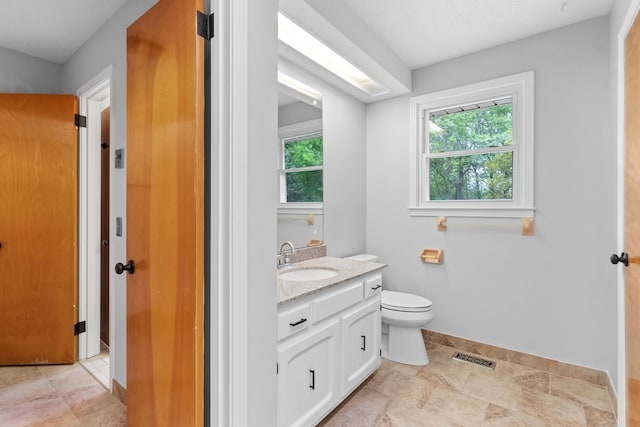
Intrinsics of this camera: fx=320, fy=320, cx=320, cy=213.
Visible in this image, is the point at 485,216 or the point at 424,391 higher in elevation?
the point at 485,216

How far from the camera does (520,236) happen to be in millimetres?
2445

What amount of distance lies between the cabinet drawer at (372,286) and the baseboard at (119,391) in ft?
5.22

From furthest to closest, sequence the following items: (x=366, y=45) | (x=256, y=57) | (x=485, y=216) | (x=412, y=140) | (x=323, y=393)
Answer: (x=412, y=140) → (x=485, y=216) → (x=366, y=45) → (x=323, y=393) → (x=256, y=57)

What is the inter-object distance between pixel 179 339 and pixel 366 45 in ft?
7.00

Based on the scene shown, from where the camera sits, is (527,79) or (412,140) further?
(412,140)

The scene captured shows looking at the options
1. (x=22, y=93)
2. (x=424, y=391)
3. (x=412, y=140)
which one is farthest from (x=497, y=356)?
(x=22, y=93)

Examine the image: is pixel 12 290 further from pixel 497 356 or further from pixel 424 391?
pixel 497 356

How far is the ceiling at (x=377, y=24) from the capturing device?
1.97m

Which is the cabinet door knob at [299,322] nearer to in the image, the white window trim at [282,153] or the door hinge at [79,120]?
the white window trim at [282,153]

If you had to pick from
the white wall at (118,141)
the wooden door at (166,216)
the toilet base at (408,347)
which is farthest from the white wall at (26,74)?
the toilet base at (408,347)

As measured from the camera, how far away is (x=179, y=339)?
1.20 m

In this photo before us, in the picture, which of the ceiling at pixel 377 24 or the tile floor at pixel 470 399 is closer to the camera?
the tile floor at pixel 470 399

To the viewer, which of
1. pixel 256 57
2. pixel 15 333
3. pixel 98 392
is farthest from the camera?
pixel 15 333

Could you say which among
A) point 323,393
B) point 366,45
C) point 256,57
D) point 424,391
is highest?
point 366,45
